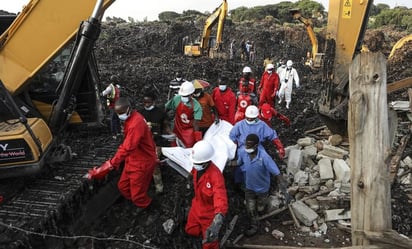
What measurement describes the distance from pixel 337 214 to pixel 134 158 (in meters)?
2.89

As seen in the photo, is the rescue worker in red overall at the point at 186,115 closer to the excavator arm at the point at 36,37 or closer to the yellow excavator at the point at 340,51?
the excavator arm at the point at 36,37

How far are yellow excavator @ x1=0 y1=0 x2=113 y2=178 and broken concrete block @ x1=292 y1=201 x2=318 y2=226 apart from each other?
339 cm

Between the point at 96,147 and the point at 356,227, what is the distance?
4369 millimetres

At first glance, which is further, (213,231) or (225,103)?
(225,103)

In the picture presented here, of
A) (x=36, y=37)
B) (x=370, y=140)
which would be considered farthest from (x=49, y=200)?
(x=370, y=140)

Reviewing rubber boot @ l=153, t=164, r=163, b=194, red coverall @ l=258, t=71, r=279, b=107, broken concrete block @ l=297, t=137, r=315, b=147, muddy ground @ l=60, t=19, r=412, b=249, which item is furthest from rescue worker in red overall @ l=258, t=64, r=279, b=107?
rubber boot @ l=153, t=164, r=163, b=194

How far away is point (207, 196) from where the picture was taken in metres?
4.51

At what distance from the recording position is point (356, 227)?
2.99 meters

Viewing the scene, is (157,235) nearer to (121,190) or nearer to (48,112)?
(121,190)

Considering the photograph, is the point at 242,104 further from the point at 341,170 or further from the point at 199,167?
the point at 199,167

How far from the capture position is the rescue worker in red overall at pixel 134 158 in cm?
475

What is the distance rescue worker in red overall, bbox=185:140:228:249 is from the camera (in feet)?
13.5

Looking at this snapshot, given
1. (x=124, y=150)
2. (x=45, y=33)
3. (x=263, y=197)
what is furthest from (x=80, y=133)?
(x=263, y=197)

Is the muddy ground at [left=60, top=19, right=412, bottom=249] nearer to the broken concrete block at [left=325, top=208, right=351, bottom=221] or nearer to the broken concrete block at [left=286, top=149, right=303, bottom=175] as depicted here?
the broken concrete block at [left=325, top=208, right=351, bottom=221]
